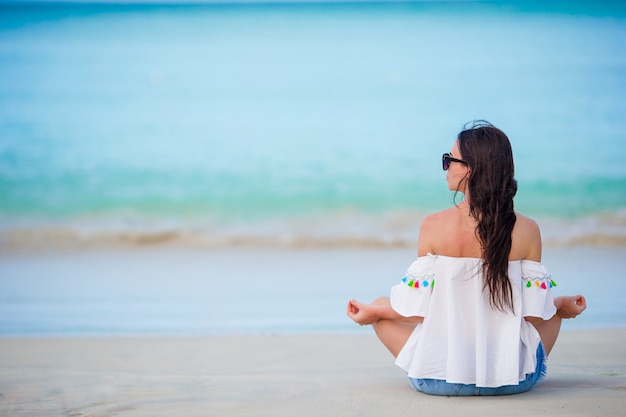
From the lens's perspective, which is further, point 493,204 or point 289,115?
point 289,115

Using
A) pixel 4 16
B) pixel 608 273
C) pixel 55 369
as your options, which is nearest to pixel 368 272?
pixel 608 273

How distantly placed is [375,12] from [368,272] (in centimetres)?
576

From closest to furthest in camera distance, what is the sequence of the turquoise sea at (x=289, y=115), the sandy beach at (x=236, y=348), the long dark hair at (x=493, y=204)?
the long dark hair at (x=493, y=204) < the sandy beach at (x=236, y=348) < the turquoise sea at (x=289, y=115)

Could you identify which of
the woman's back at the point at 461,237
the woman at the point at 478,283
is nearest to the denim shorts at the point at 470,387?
the woman at the point at 478,283

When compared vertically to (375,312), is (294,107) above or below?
above

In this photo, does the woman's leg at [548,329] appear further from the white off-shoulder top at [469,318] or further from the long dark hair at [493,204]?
the long dark hair at [493,204]

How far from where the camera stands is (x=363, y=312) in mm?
2355

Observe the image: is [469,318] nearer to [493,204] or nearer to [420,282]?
[420,282]

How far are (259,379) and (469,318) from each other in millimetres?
821

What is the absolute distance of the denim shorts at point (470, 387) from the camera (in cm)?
232

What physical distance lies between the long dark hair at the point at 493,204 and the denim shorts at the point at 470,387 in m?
0.25

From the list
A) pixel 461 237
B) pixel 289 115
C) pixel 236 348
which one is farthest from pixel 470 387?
pixel 289 115

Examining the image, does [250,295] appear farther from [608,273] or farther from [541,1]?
[541,1]

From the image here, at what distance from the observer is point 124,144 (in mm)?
10336
